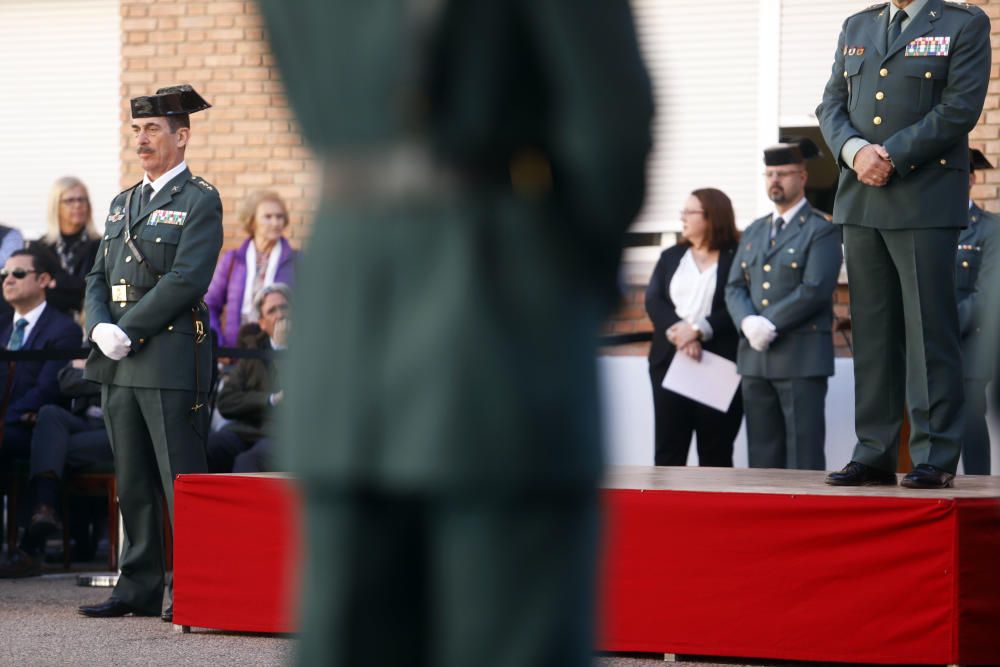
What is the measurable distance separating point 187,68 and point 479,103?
9.76m

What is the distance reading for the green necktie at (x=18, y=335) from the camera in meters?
8.93

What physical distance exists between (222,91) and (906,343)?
22.0 ft

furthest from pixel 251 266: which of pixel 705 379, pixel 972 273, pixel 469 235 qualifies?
pixel 469 235

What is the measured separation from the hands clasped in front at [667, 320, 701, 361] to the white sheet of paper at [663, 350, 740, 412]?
0.10 feet

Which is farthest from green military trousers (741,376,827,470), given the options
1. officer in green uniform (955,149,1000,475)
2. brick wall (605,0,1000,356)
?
brick wall (605,0,1000,356)

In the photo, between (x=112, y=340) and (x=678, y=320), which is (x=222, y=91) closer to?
(x=678, y=320)

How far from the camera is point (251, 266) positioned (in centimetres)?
952

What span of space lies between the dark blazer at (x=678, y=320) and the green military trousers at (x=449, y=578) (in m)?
6.42

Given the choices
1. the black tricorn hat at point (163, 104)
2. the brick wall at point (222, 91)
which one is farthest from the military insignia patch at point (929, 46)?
the brick wall at point (222, 91)

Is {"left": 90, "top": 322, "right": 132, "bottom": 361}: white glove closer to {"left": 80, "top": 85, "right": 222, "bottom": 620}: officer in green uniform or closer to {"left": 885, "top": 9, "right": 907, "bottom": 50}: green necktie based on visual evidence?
{"left": 80, "top": 85, "right": 222, "bottom": 620}: officer in green uniform

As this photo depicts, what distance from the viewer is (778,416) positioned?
770cm

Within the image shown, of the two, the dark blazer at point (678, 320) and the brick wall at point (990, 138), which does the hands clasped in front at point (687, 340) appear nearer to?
the dark blazer at point (678, 320)

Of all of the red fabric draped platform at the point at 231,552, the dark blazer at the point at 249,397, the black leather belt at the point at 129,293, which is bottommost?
the red fabric draped platform at the point at 231,552

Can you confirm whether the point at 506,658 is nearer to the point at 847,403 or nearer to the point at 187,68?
the point at 847,403
